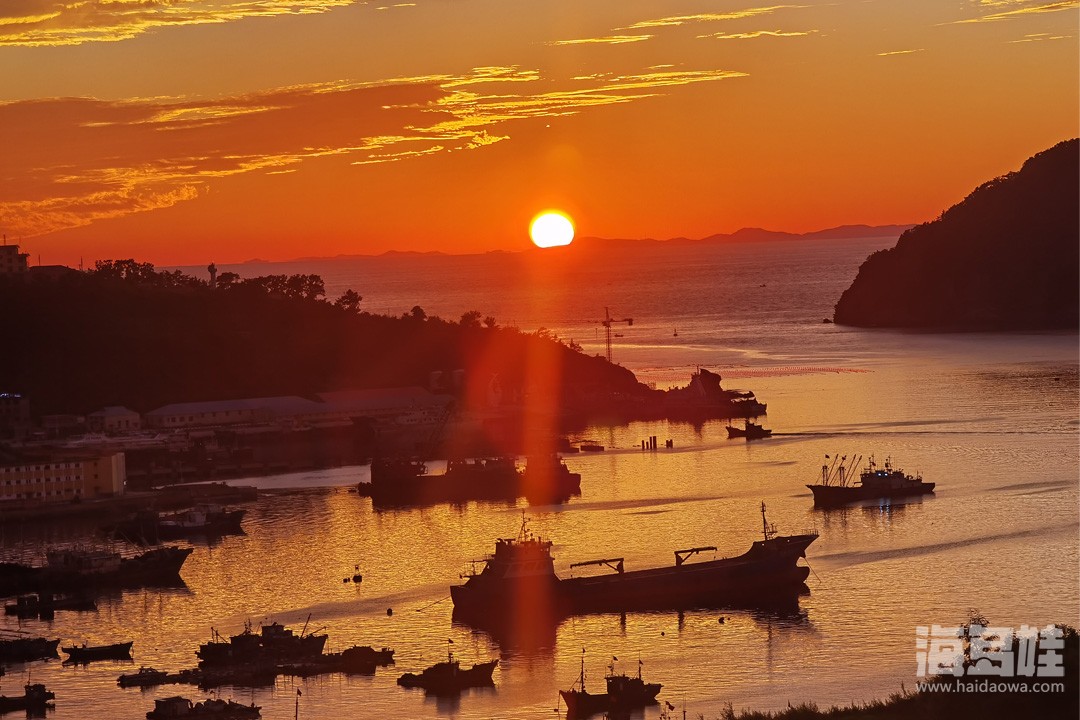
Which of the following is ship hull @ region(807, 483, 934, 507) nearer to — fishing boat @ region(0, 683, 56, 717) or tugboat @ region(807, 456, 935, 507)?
tugboat @ region(807, 456, 935, 507)

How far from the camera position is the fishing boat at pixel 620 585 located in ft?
141

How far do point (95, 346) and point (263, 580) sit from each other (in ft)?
184

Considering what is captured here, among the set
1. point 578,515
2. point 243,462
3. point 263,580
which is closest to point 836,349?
point 243,462

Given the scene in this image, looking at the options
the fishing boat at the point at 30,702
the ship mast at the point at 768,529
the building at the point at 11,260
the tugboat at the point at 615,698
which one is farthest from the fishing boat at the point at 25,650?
the building at the point at 11,260

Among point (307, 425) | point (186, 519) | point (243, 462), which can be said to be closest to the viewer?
point (186, 519)

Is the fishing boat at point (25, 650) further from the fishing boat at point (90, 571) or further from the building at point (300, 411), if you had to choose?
the building at point (300, 411)

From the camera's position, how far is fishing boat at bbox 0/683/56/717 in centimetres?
3434

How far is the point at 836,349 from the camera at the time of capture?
140 m

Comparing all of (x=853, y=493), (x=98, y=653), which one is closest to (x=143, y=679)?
(x=98, y=653)

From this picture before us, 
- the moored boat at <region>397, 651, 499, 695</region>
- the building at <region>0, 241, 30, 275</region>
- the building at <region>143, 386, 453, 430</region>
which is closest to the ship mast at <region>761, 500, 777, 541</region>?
the moored boat at <region>397, 651, 499, 695</region>

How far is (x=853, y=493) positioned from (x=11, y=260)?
76.1m

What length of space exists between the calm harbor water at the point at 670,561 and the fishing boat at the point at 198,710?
0.75 m

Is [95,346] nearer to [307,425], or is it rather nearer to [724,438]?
[307,425]

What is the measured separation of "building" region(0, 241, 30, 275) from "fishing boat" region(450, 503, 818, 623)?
258 ft
